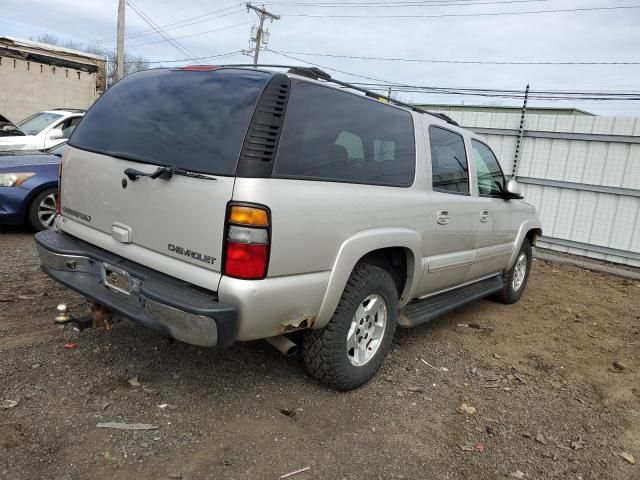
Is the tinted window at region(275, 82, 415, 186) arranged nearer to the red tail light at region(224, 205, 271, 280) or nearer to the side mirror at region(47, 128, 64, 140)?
the red tail light at region(224, 205, 271, 280)

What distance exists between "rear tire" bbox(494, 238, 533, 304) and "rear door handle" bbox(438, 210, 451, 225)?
2108 millimetres

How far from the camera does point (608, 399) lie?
373 cm

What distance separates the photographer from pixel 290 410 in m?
3.04

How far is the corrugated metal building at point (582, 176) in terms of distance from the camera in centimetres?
854

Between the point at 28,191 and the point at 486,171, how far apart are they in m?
5.34

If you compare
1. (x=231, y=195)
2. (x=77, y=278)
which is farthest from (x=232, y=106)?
(x=77, y=278)

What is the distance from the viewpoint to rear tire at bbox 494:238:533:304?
570cm

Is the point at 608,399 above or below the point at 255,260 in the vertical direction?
below

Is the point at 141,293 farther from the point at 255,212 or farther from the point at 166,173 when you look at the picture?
the point at 255,212

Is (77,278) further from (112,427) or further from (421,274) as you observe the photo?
(421,274)

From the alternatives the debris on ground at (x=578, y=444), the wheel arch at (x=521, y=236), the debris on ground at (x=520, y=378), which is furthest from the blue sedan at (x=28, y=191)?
the debris on ground at (x=578, y=444)

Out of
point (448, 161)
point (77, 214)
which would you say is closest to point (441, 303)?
point (448, 161)

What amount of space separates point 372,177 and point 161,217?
131 centimetres

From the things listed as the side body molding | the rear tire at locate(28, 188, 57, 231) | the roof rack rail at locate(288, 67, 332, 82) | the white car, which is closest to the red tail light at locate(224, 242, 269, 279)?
the side body molding
